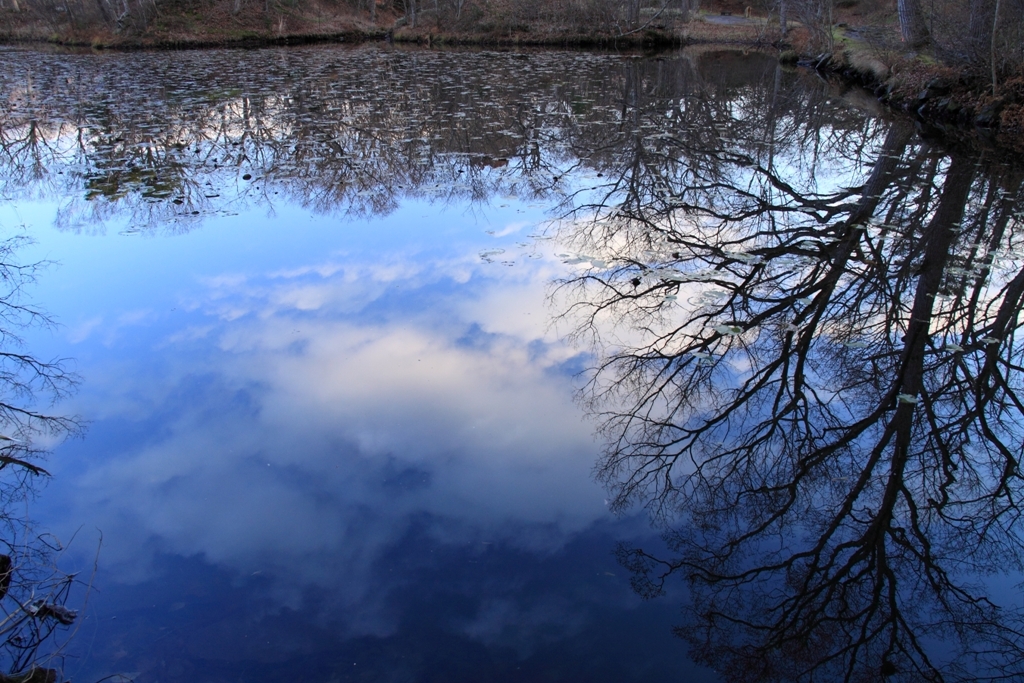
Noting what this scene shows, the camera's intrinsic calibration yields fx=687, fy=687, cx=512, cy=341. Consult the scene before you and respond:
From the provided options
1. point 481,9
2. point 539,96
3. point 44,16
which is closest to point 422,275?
point 539,96

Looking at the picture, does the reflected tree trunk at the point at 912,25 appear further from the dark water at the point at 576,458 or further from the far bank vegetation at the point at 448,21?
the dark water at the point at 576,458

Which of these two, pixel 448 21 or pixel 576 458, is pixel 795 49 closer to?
pixel 448 21

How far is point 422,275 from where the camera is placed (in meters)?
6.60

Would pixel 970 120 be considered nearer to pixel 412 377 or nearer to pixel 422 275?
pixel 422 275

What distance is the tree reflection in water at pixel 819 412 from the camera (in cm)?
300

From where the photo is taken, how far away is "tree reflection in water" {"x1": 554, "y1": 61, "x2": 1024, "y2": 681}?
3.00 metres

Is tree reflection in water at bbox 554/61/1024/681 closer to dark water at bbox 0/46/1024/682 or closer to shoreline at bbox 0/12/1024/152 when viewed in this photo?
dark water at bbox 0/46/1024/682

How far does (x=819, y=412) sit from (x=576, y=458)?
1663 mm

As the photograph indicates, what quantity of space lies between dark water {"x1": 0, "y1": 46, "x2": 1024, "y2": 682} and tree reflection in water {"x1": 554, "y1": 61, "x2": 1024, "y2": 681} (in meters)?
0.02

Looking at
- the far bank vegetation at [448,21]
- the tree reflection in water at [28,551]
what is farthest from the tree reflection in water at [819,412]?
the far bank vegetation at [448,21]

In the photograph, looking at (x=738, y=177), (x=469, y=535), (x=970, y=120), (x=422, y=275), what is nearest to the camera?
(x=469, y=535)

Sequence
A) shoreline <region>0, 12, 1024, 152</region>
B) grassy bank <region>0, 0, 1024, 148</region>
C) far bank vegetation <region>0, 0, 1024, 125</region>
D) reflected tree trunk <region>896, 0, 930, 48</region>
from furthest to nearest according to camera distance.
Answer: grassy bank <region>0, 0, 1024, 148</region>, far bank vegetation <region>0, 0, 1024, 125</region>, reflected tree trunk <region>896, 0, 930, 48</region>, shoreline <region>0, 12, 1024, 152</region>

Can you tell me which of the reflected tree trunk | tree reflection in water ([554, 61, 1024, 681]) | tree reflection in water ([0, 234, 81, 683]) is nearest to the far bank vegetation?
the reflected tree trunk

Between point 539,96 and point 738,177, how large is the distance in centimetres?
805
